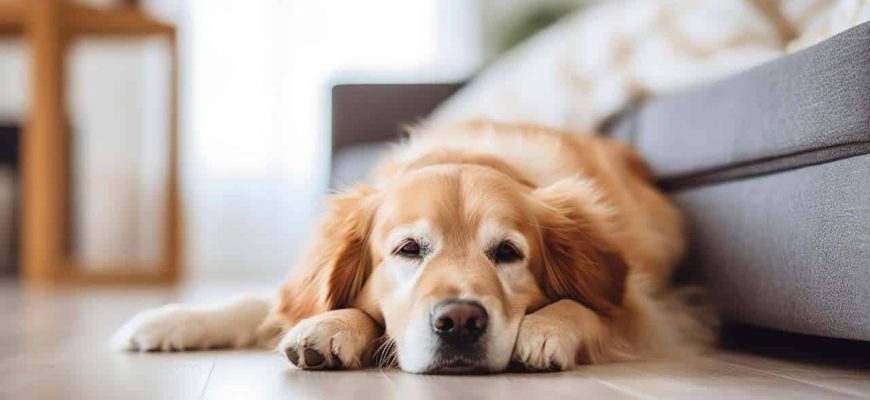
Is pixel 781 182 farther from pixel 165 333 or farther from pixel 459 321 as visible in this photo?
pixel 165 333

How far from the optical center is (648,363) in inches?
69.3

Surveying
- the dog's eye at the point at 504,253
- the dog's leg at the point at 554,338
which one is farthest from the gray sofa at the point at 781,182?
the dog's eye at the point at 504,253

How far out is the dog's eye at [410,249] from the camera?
1684 mm

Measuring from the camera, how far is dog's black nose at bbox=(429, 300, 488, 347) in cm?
148

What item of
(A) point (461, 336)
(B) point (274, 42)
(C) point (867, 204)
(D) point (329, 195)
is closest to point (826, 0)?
(C) point (867, 204)

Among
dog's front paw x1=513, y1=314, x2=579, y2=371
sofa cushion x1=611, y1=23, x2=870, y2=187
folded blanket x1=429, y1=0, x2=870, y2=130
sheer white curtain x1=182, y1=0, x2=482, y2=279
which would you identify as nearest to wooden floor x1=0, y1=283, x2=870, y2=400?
dog's front paw x1=513, y1=314, x2=579, y2=371

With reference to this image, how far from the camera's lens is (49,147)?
4.77m

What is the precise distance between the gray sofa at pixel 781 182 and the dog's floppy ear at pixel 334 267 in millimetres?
812

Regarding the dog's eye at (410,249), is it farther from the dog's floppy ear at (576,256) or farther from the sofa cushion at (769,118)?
the sofa cushion at (769,118)

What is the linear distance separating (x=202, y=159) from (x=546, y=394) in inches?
177

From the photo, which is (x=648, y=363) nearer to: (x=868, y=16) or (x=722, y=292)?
(x=722, y=292)

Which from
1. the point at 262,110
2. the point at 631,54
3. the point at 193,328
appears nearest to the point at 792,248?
the point at 193,328

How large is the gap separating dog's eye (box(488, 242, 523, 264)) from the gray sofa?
54 cm

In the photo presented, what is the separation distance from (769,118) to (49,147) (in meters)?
3.95
